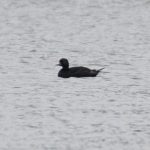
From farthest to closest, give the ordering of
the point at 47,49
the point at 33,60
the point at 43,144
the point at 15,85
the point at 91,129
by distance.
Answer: the point at 47,49 → the point at 33,60 → the point at 15,85 → the point at 91,129 → the point at 43,144

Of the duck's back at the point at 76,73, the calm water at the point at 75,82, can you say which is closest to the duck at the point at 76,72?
the duck's back at the point at 76,73

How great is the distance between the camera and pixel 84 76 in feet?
72.6

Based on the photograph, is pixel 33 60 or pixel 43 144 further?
pixel 33 60

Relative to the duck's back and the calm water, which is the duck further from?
the calm water

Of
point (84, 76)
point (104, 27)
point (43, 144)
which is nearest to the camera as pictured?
point (43, 144)

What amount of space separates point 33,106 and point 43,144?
3692mm

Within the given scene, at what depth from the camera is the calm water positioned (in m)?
14.7

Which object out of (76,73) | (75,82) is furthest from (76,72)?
(75,82)

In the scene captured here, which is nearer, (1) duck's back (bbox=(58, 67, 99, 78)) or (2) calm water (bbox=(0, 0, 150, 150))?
(2) calm water (bbox=(0, 0, 150, 150))

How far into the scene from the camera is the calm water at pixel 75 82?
1468 cm

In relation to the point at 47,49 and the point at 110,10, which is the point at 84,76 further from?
the point at 110,10

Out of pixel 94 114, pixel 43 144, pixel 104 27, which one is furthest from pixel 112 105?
pixel 104 27

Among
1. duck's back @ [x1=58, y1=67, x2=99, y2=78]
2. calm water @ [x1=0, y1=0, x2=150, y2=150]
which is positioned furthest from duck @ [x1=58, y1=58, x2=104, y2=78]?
calm water @ [x1=0, y1=0, x2=150, y2=150]

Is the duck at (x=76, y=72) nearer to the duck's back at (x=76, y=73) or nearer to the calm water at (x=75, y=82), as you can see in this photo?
the duck's back at (x=76, y=73)
